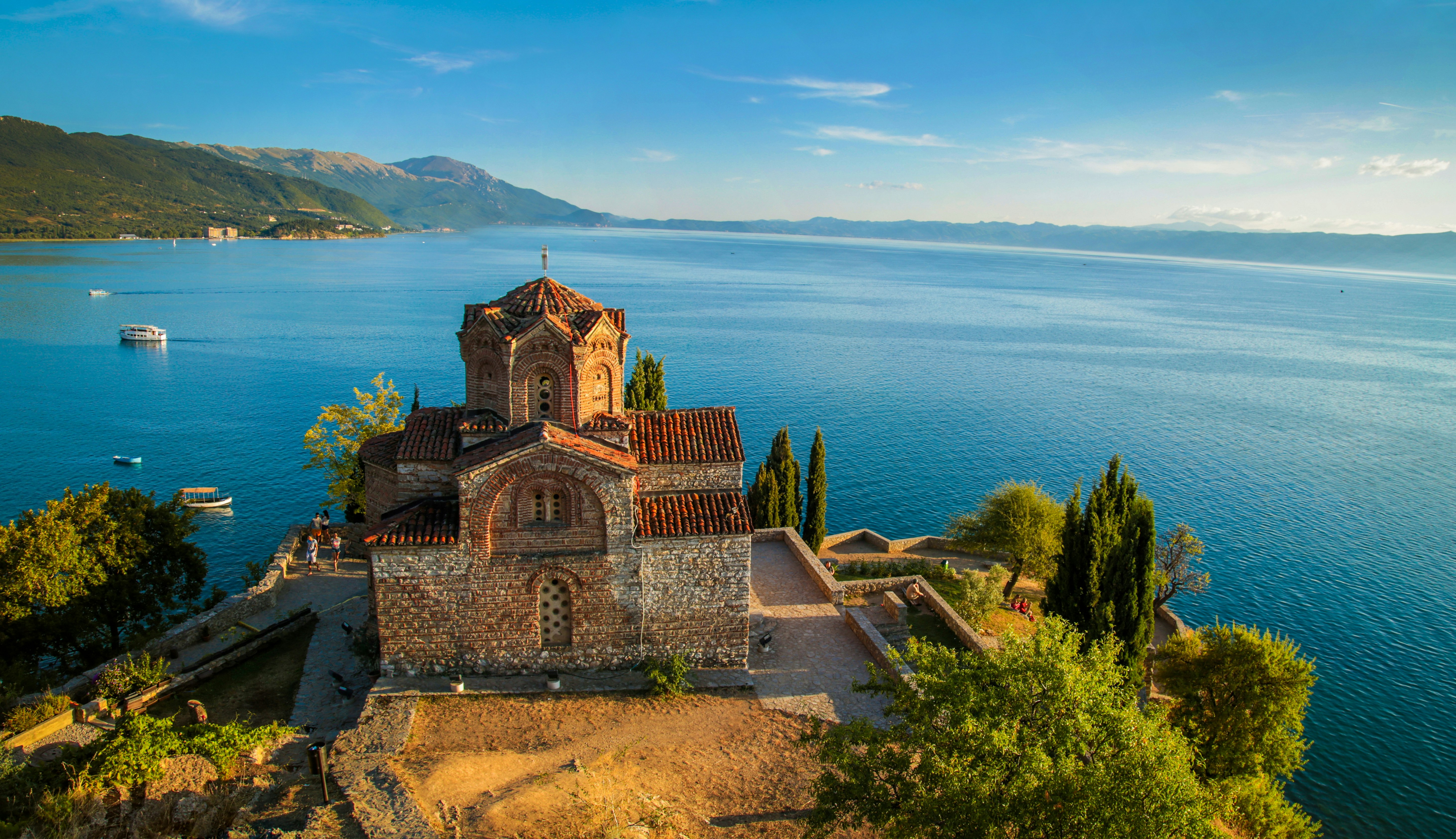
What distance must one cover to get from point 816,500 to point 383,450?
1848cm

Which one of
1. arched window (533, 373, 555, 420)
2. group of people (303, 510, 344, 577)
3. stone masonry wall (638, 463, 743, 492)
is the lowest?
group of people (303, 510, 344, 577)

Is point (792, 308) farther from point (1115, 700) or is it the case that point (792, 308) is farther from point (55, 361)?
point (1115, 700)

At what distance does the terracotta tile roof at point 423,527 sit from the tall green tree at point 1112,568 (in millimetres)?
18317

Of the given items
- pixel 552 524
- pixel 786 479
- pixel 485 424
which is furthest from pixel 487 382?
pixel 786 479

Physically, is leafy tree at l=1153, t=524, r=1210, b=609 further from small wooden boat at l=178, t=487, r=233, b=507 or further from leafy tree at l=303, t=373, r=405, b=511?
small wooden boat at l=178, t=487, r=233, b=507

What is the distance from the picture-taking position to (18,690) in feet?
60.8

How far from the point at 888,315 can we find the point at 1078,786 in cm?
11751

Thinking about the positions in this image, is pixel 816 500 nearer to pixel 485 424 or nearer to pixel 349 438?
pixel 485 424

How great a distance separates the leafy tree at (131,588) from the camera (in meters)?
22.1

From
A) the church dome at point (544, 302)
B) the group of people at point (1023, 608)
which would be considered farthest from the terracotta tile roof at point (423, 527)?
the group of people at point (1023, 608)

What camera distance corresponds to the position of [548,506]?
18453 millimetres

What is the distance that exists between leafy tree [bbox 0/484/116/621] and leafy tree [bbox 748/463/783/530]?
22.3m

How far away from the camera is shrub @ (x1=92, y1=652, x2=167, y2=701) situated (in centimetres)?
1803

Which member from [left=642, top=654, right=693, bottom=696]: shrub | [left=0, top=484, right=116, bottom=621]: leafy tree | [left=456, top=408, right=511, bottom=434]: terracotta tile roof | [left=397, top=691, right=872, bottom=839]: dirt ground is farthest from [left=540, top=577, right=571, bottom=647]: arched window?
[left=0, top=484, right=116, bottom=621]: leafy tree
